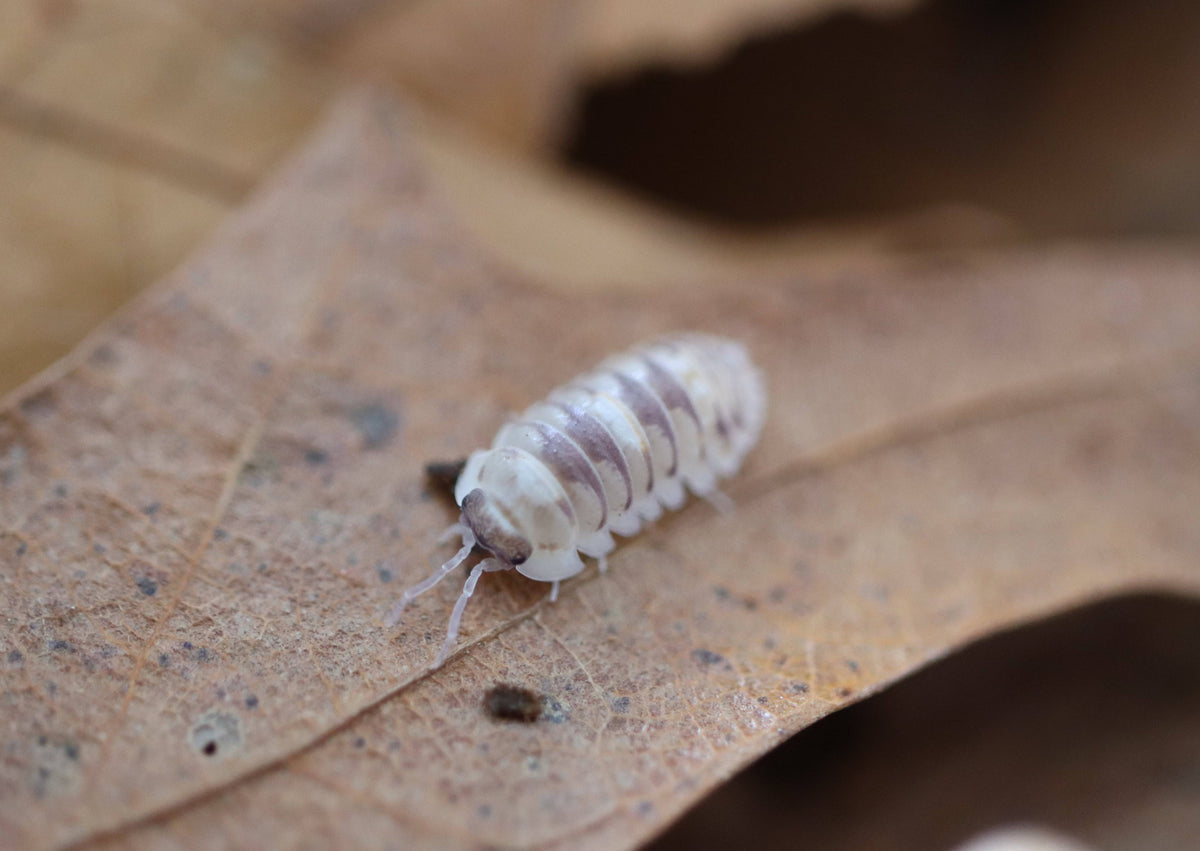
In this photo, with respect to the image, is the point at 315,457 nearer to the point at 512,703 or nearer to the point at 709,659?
the point at 512,703

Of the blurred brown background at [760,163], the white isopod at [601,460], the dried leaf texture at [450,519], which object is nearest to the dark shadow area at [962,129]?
the blurred brown background at [760,163]

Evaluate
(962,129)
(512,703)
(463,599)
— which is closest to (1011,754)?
(512,703)

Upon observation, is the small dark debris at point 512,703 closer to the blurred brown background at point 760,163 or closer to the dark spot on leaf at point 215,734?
the dark spot on leaf at point 215,734

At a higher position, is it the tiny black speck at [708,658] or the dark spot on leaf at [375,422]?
the tiny black speck at [708,658]

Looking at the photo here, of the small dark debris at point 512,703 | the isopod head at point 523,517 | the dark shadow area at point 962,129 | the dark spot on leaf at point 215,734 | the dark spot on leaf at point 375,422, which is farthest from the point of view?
the dark shadow area at point 962,129

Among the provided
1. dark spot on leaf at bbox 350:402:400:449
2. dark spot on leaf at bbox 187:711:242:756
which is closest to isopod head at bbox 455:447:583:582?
dark spot on leaf at bbox 350:402:400:449

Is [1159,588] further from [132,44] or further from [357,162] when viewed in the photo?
[132,44]

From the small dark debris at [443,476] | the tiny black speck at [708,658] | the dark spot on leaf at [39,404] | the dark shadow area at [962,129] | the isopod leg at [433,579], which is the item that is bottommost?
the dark spot on leaf at [39,404]
